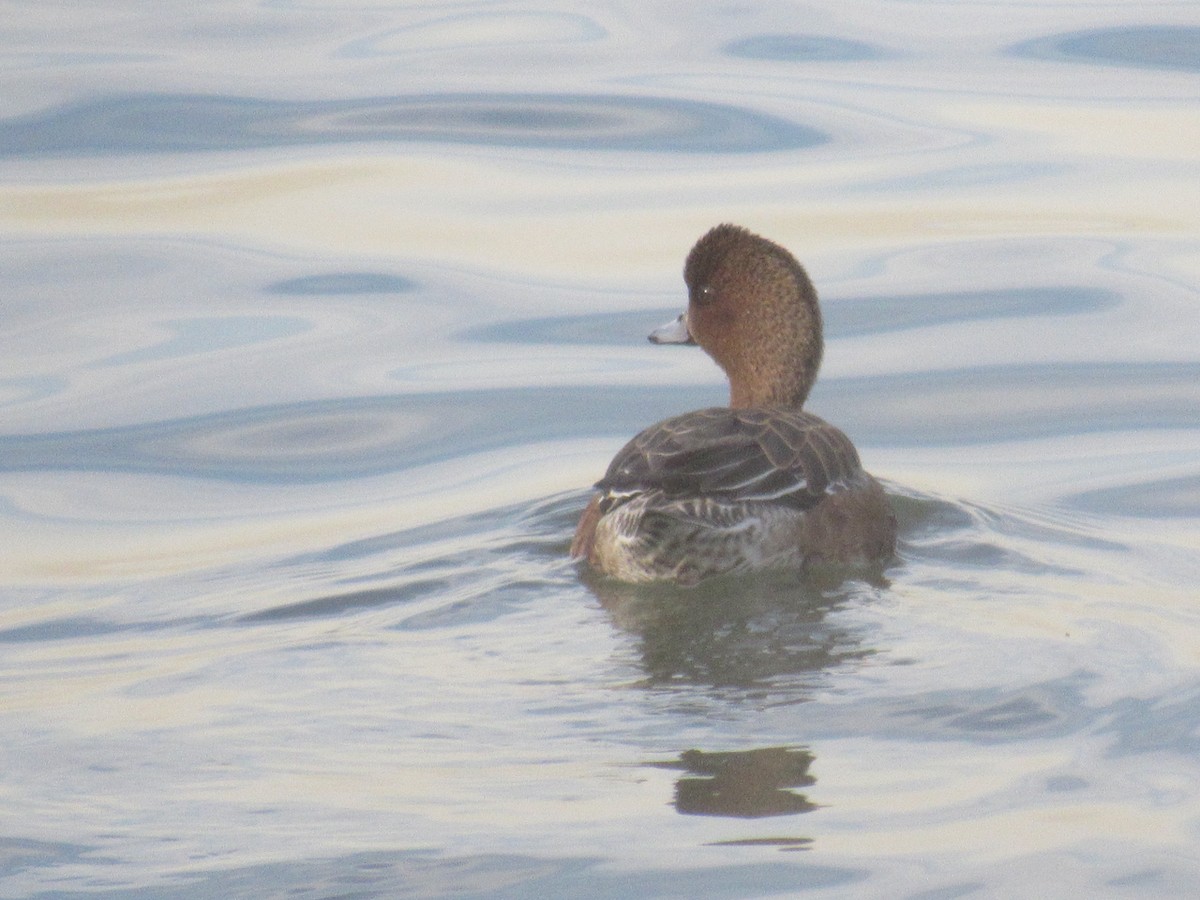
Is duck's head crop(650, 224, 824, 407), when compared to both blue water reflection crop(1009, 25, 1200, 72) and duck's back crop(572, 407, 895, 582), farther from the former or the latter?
blue water reflection crop(1009, 25, 1200, 72)

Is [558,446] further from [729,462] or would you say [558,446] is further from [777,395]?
[729,462]

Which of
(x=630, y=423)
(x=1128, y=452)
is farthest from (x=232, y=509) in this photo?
(x=1128, y=452)

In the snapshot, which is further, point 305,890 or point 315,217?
point 315,217

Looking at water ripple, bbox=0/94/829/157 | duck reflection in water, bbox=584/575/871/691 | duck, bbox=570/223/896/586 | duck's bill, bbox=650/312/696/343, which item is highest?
water ripple, bbox=0/94/829/157

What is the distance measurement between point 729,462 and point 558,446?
2482 mm

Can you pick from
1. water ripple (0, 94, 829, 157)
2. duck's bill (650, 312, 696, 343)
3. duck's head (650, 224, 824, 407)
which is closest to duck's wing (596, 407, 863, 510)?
duck's head (650, 224, 824, 407)

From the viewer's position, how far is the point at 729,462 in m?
7.46

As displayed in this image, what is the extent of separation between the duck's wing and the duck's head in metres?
0.91

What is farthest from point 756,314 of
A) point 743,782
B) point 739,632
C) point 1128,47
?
point 1128,47

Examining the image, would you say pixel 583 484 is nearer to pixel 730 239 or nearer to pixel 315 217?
pixel 730 239

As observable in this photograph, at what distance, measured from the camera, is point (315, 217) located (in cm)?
1326

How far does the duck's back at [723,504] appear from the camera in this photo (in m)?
7.44

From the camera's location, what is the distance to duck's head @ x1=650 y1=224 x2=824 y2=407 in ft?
28.6

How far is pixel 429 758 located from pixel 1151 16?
1394cm
